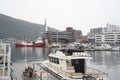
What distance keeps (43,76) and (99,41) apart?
170 metres

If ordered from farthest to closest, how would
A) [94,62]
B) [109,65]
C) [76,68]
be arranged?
[94,62], [109,65], [76,68]

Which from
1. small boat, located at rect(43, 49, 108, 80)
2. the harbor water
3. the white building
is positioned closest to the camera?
small boat, located at rect(43, 49, 108, 80)

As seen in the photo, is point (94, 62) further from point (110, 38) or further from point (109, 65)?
point (110, 38)

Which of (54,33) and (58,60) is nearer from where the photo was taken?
(58,60)

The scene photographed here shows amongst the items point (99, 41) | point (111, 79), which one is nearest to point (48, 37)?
point (99, 41)

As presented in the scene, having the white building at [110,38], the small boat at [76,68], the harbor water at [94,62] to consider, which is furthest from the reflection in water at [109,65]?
the white building at [110,38]

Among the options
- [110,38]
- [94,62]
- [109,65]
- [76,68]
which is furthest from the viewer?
[110,38]

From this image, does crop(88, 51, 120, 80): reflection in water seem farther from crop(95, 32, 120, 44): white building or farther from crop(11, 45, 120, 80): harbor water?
crop(95, 32, 120, 44): white building

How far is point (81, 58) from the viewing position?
2403 centimetres

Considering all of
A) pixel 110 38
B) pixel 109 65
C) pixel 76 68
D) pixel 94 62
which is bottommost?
pixel 109 65

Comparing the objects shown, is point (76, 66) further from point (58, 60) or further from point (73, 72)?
point (58, 60)

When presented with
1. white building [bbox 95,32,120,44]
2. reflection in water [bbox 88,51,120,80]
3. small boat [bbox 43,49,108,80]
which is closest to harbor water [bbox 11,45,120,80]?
reflection in water [bbox 88,51,120,80]

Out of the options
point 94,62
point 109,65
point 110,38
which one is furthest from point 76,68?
point 110,38

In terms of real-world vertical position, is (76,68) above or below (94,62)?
above
